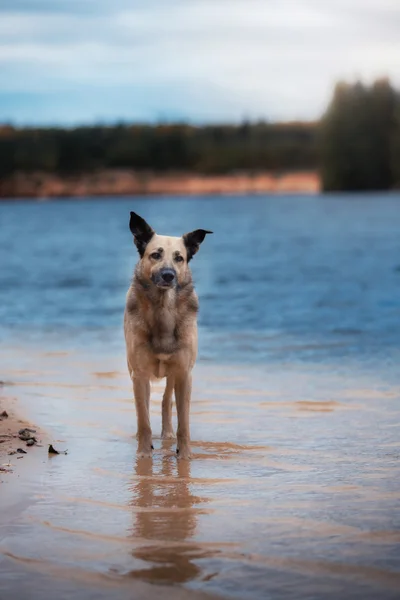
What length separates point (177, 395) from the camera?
9.18 meters

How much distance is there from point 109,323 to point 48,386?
26.3 ft

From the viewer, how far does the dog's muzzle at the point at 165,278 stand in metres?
8.63

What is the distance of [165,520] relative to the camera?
7.02 m

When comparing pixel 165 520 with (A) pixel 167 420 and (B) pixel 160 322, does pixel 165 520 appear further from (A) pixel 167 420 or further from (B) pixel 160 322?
(A) pixel 167 420

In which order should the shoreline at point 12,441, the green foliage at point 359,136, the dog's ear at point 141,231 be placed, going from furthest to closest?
the green foliage at point 359,136
the dog's ear at point 141,231
the shoreline at point 12,441

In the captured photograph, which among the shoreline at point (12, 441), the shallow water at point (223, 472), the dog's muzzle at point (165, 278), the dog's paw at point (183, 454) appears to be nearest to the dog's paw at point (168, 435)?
the shallow water at point (223, 472)

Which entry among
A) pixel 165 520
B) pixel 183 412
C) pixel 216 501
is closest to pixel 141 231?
pixel 183 412

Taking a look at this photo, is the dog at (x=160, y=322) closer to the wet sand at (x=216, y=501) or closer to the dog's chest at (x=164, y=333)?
the dog's chest at (x=164, y=333)

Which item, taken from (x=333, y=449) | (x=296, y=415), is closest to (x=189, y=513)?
(x=333, y=449)

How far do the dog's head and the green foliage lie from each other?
14061cm

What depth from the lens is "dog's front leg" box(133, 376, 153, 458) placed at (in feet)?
29.5

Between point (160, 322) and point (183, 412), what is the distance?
28.8 inches

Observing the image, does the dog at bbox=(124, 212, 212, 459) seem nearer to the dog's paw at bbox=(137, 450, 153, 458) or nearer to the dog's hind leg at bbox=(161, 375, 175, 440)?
the dog's paw at bbox=(137, 450, 153, 458)

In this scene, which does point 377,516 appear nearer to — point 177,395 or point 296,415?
point 177,395
